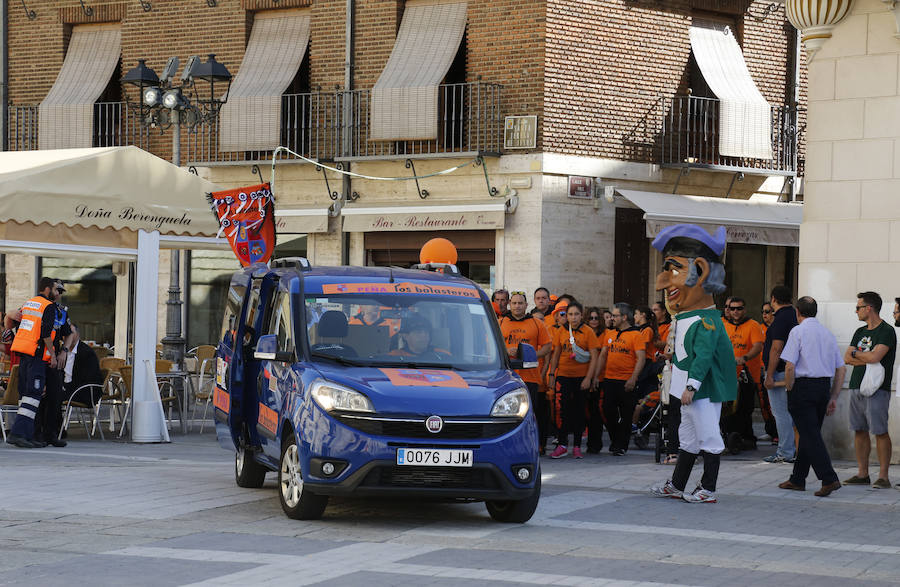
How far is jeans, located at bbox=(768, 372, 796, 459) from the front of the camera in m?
15.2

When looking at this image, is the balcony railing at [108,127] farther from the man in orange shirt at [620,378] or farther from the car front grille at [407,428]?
the car front grille at [407,428]

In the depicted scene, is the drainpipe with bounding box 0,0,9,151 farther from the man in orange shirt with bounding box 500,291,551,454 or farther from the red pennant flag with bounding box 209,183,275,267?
the man in orange shirt with bounding box 500,291,551,454

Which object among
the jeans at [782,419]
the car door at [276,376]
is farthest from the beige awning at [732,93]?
the car door at [276,376]

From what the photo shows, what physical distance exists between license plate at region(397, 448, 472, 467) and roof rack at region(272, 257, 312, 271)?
78.7 inches

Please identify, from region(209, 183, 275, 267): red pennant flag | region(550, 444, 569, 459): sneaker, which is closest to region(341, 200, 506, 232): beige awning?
region(209, 183, 275, 267): red pennant flag

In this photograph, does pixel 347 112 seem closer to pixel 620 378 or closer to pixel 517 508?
pixel 620 378

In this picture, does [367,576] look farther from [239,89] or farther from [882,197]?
[239,89]

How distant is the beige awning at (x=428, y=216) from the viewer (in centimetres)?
2322

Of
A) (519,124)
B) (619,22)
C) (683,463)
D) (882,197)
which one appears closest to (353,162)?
(519,124)

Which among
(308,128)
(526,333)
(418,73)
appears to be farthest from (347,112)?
(526,333)

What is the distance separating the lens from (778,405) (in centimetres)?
1520

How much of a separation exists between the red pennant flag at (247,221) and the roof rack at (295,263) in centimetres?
453

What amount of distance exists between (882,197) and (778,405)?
2.46 m

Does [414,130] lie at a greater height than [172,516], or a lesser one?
greater
